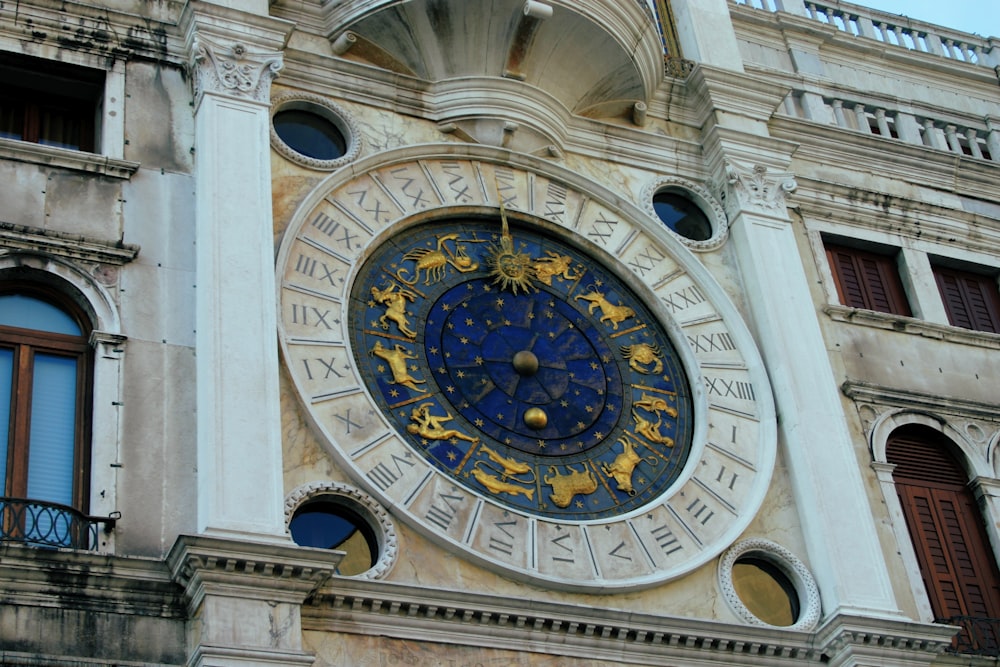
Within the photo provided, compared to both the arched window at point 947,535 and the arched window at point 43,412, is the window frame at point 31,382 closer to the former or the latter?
the arched window at point 43,412

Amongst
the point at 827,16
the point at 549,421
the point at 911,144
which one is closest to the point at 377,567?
the point at 549,421

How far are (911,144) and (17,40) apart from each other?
31.9 ft

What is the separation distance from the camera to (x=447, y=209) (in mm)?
16000

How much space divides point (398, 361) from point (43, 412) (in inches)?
120

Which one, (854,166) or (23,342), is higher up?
(854,166)

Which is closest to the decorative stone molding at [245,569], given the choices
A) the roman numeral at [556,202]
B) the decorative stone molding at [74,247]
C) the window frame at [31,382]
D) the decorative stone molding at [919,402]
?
the window frame at [31,382]

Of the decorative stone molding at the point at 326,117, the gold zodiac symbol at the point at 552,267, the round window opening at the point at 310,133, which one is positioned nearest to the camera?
the decorative stone molding at the point at 326,117

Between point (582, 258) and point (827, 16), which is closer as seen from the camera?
point (582, 258)

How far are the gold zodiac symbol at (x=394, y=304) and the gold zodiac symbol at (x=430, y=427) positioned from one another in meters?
0.77

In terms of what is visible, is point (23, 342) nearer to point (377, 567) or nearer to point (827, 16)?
point (377, 567)

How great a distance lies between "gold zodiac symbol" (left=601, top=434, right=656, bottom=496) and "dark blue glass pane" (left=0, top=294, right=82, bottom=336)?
4645 mm

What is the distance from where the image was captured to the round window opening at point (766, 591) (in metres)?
14.8

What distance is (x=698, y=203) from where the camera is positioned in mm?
17641

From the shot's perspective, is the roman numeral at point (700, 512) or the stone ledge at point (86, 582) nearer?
the stone ledge at point (86, 582)
